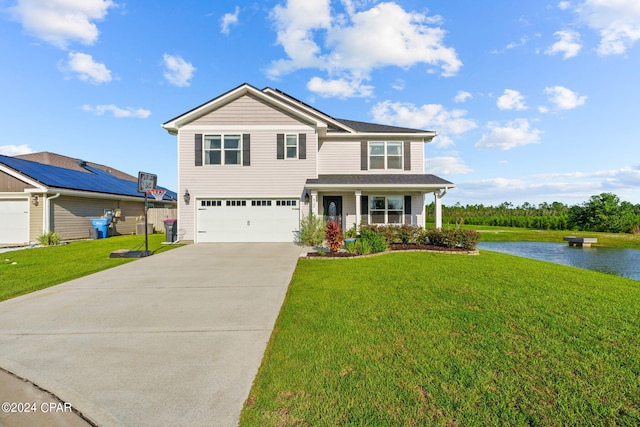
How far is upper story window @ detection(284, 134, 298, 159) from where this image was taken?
14.1 metres

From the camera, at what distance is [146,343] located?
370 cm

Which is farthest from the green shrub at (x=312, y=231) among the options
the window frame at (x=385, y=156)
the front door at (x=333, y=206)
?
the window frame at (x=385, y=156)

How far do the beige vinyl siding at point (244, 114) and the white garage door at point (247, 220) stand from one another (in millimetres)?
3683

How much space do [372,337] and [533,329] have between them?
7.03ft

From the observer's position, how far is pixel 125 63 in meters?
13.6

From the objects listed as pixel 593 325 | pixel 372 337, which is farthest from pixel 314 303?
pixel 593 325

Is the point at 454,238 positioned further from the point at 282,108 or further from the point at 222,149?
the point at 222,149

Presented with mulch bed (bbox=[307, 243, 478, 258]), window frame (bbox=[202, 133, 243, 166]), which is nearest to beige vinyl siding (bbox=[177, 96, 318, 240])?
window frame (bbox=[202, 133, 243, 166])

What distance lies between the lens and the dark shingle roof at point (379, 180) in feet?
43.6

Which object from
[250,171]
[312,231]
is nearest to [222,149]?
[250,171]

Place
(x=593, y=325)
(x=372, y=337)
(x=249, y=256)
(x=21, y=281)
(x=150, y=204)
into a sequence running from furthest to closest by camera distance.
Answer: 1. (x=150, y=204)
2. (x=249, y=256)
3. (x=21, y=281)
4. (x=593, y=325)
5. (x=372, y=337)

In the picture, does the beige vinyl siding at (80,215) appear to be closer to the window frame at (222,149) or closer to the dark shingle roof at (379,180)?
the window frame at (222,149)

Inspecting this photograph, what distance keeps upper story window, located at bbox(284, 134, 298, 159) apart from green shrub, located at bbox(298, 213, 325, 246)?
2.98m

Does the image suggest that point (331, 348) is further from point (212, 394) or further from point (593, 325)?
point (593, 325)
